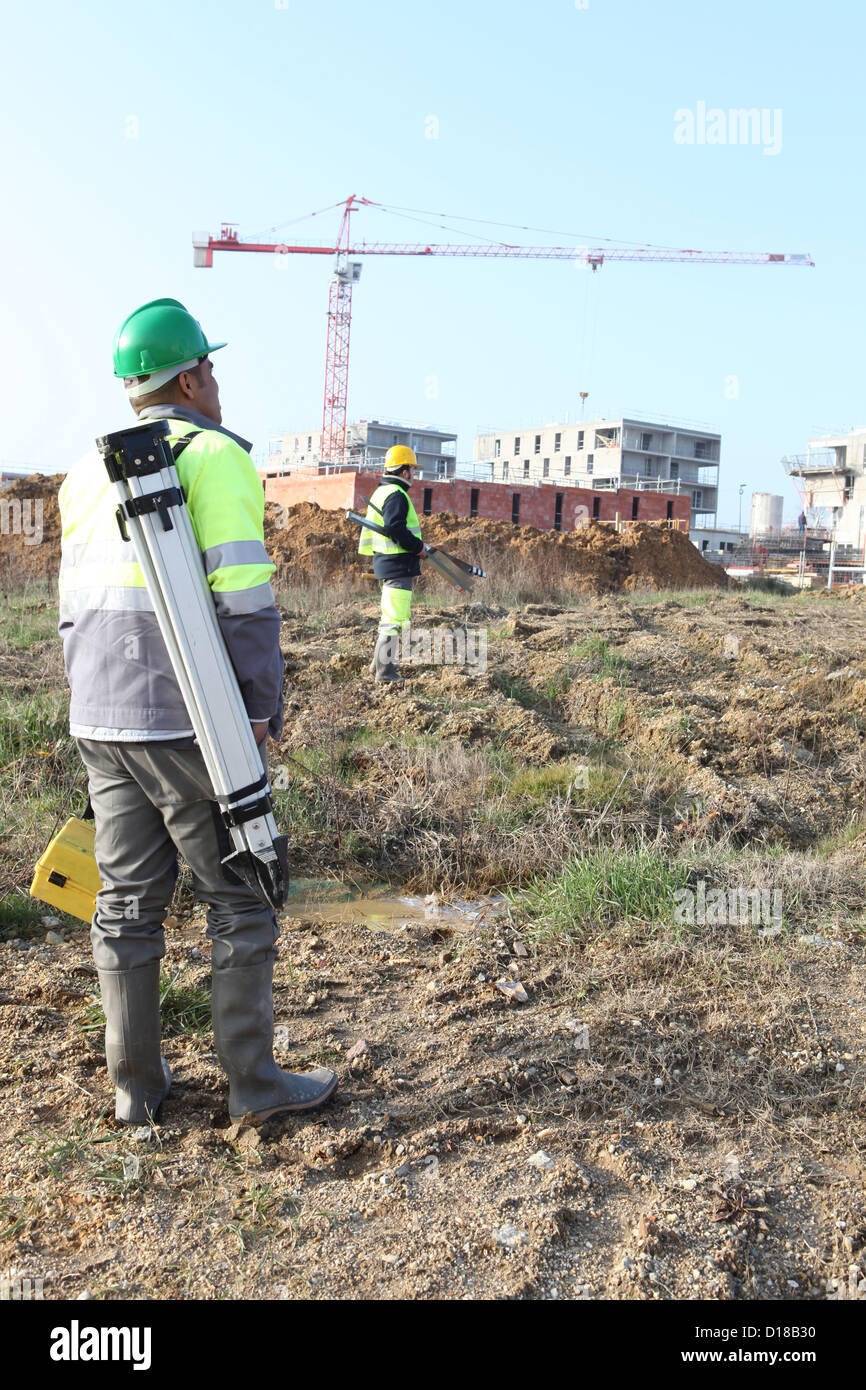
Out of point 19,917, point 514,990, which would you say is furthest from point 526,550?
point 514,990

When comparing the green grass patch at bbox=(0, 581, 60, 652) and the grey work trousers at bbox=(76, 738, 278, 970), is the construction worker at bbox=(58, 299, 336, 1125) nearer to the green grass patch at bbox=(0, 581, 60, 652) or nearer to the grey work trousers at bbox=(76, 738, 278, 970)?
the grey work trousers at bbox=(76, 738, 278, 970)

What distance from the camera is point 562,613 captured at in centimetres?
1113

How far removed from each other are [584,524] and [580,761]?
57.1 feet

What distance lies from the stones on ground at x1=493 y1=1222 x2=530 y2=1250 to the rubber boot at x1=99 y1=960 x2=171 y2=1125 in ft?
3.27

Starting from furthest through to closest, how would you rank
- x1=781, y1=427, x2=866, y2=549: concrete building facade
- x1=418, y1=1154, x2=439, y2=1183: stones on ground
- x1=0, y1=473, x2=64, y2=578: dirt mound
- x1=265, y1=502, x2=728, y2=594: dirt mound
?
x1=781, y1=427, x2=866, y2=549: concrete building facade < x1=265, y1=502, x2=728, y2=594: dirt mound < x1=0, y1=473, x2=64, y2=578: dirt mound < x1=418, y1=1154, x2=439, y2=1183: stones on ground

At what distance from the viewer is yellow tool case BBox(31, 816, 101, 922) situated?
298 centimetres

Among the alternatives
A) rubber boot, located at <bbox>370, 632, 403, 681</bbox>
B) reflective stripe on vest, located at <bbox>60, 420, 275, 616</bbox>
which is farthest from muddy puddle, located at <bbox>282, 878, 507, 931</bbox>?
rubber boot, located at <bbox>370, 632, 403, 681</bbox>

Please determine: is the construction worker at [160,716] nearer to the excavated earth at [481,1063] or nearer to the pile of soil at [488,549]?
the excavated earth at [481,1063]

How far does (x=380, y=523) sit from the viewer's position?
7.86 m

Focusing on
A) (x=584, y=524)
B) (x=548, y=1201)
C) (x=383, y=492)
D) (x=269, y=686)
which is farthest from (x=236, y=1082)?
(x=584, y=524)

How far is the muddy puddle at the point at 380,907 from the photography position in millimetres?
4402

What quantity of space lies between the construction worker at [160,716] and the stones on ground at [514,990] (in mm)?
1003

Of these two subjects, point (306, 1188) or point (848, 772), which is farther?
point (848, 772)

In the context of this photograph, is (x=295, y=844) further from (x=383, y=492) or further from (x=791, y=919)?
(x=383, y=492)
